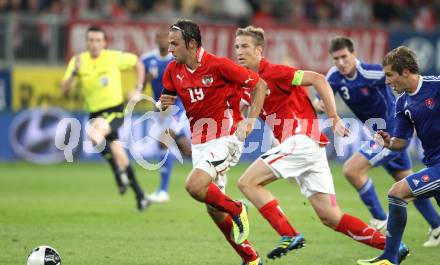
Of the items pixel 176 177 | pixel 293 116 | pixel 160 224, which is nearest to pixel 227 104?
pixel 293 116

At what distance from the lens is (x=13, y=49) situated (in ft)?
67.2

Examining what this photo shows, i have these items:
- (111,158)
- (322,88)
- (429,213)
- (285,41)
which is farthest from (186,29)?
(285,41)

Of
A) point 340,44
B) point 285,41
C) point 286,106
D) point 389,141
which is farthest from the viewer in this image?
point 285,41

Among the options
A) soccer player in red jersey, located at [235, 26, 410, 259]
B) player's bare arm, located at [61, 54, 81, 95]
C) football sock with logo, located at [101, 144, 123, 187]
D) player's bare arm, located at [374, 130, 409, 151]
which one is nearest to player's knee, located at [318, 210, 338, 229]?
soccer player in red jersey, located at [235, 26, 410, 259]

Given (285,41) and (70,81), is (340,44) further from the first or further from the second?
(285,41)

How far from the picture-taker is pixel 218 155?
805 cm

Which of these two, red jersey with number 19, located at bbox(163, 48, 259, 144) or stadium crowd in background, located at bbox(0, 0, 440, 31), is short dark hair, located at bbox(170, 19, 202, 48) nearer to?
red jersey with number 19, located at bbox(163, 48, 259, 144)

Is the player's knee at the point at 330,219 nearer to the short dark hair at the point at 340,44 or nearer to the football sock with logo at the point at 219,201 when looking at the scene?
the football sock with logo at the point at 219,201

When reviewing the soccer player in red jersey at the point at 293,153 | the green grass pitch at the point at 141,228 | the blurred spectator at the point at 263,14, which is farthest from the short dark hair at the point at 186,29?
the blurred spectator at the point at 263,14

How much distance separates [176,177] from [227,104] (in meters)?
10.4

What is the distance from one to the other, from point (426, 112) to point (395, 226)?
3.60 feet

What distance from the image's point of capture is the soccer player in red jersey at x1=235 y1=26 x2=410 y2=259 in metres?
8.28

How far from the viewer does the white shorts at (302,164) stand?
27.4 ft

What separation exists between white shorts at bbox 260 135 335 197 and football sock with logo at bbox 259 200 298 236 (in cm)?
33
